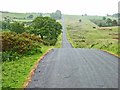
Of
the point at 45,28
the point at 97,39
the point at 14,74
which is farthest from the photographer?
the point at 97,39

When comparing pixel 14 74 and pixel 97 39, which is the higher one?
pixel 14 74

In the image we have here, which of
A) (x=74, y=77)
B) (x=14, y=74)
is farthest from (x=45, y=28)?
(x=74, y=77)

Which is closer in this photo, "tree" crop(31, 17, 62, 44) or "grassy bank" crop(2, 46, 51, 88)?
"grassy bank" crop(2, 46, 51, 88)

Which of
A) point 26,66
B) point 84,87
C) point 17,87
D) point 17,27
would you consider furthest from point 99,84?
point 17,27

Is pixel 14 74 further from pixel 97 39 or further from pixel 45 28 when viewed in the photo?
pixel 97 39

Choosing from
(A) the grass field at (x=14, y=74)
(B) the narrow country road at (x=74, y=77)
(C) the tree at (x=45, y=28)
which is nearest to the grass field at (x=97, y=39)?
(C) the tree at (x=45, y=28)

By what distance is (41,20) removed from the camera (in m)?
63.2

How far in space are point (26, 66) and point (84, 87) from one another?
314 inches

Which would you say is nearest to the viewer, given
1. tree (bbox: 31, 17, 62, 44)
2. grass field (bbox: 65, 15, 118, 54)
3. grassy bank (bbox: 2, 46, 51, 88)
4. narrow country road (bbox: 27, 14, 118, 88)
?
narrow country road (bbox: 27, 14, 118, 88)

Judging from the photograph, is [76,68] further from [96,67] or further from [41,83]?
[41,83]

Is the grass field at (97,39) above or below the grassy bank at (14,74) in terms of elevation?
below

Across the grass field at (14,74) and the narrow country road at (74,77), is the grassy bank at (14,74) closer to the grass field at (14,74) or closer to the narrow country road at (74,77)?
the grass field at (14,74)

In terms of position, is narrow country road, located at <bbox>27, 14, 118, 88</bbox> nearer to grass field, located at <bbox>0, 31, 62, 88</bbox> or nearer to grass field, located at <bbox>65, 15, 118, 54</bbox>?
grass field, located at <bbox>0, 31, 62, 88</bbox>

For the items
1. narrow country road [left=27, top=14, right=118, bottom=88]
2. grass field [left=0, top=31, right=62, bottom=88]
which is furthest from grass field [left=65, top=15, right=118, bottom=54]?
grass field [left=0, top=31, right=62, bottom=88]
